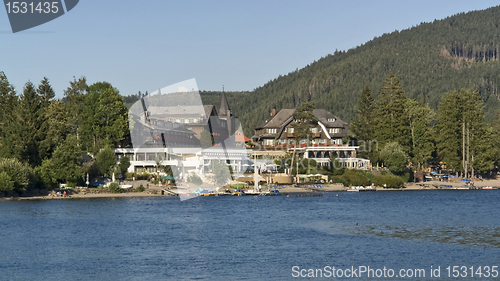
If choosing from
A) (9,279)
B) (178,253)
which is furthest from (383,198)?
(9,279)

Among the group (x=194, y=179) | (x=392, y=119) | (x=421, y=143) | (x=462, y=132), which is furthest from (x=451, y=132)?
(x=194, y=179)

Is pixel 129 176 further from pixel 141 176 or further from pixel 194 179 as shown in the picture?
pixel 194 179

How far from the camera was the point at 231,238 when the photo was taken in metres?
46.4

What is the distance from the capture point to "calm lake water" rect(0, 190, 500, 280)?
35812mm

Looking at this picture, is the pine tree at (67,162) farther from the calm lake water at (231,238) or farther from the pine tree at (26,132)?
the calm lake water at (231,238)

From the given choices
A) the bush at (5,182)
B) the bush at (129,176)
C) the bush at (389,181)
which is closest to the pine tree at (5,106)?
the bush at (5,182)

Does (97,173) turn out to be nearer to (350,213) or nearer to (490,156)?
(350,213)

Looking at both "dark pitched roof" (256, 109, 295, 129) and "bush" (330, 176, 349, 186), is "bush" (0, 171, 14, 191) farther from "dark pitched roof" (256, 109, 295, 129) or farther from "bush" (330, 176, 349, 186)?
"dark pitched roof" (256, 109, 295, 129)

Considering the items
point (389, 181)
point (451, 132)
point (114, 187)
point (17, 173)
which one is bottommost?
point (114, 187)

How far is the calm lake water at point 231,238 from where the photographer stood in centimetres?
3581

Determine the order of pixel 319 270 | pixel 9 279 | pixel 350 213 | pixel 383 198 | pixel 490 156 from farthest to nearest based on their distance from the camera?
pixel 490 156 < pixel 383 198 < pixel 350 213 < pixel 319 270 < pixel 9 279

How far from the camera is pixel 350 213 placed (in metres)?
63.2

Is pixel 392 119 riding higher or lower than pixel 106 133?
higher

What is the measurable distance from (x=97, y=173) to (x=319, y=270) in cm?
5502
